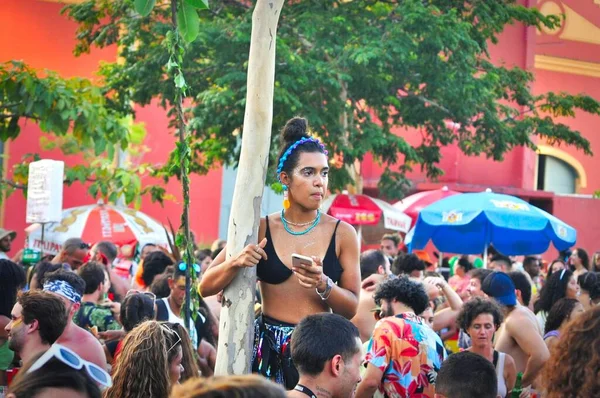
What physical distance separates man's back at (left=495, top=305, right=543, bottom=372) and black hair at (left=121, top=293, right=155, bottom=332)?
267cm

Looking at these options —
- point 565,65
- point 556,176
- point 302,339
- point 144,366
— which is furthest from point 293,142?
point 556,176

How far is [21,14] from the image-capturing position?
79.5 ft

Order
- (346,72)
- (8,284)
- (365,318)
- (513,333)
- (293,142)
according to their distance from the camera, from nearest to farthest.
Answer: (293,142), (8,284), (513,333), (365,318), (346,72)

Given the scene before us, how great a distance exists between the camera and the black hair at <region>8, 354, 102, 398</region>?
309cm

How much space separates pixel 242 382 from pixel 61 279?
4.61m

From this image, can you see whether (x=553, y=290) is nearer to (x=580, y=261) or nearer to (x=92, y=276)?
(x=92, y=276)

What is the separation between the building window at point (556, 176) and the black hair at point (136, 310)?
2131 cm

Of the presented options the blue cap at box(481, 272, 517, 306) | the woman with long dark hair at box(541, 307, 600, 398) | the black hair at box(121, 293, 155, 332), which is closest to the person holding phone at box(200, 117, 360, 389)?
the woman with long dark hair at box(541, 307, 600, 398)

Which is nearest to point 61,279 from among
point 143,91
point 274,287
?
point 274,287

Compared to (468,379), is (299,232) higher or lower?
higher

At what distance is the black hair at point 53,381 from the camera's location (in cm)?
309

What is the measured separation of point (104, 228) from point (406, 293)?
10250 mm

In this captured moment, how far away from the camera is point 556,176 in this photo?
2672 cm

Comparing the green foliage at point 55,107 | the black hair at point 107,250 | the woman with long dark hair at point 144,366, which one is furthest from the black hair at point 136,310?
the black hair at point 107,250
